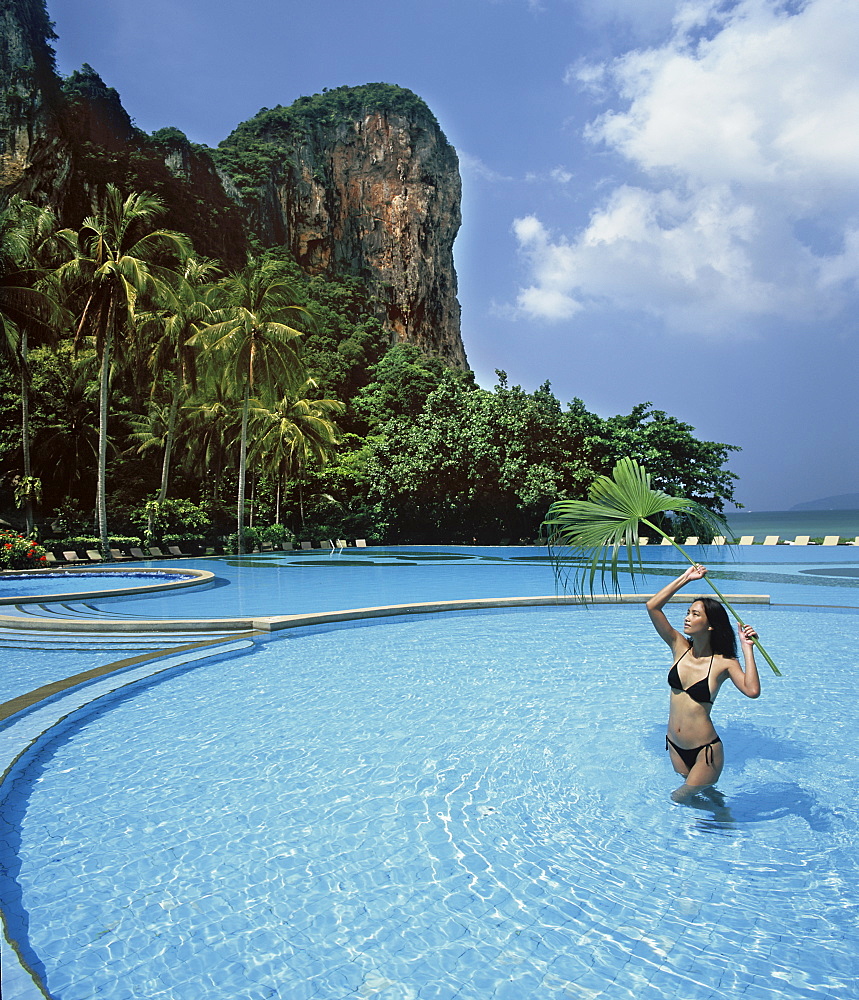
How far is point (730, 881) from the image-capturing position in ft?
10.3

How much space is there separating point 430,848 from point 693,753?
1.35 meters

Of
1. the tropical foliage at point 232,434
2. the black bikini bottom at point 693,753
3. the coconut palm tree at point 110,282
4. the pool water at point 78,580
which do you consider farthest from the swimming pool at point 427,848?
the tropical foliage at point 232,434

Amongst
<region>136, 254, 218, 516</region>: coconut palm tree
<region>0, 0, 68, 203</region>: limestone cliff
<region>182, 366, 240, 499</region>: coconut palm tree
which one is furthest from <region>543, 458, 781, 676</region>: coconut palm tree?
<region>0, 0, 68, 203</region>: limestone cliff

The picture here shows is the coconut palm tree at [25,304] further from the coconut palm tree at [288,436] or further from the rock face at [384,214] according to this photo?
the rock face at [384,214]

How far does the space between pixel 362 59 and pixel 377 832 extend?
301 feet

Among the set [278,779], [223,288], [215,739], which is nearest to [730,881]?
[278,779]

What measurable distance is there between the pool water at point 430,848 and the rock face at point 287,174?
36981mm

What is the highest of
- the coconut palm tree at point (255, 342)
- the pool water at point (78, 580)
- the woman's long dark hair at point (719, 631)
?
the coconut palm tree at point (255, 342)

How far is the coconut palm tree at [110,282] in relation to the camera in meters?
22.1

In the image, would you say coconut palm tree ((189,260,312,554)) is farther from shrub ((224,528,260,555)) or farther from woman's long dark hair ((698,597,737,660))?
woman's long dark hair ((698,597,737,660))

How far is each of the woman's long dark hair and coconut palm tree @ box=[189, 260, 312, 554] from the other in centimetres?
2193

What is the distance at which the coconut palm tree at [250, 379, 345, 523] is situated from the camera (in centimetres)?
2803

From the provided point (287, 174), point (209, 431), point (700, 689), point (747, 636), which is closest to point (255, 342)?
point (209, 431)

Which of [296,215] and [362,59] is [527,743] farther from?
[362,59]
